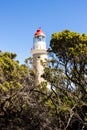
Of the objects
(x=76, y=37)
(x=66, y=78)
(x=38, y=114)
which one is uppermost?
(x=76, y=37)

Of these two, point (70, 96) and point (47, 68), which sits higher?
point (47, 68)

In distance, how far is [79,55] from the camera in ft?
56.4

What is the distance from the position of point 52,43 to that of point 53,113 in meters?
4.07

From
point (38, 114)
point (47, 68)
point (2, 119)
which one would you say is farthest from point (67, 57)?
point (2, 119)

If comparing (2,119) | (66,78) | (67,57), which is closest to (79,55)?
(67,57)

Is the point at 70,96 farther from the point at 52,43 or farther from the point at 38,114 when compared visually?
the point at 52,43

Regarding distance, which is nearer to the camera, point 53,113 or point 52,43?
point 52,43

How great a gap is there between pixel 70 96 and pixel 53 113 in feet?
4.37

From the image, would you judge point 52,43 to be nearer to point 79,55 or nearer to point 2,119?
point 79,55

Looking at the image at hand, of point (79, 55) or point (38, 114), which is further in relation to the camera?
point (38, 114)

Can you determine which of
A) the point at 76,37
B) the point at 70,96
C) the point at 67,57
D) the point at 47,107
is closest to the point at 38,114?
the point at 47,107

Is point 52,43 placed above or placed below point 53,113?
above

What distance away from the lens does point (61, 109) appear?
18.1 meters

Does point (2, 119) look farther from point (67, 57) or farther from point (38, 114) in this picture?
point (67, 57)
